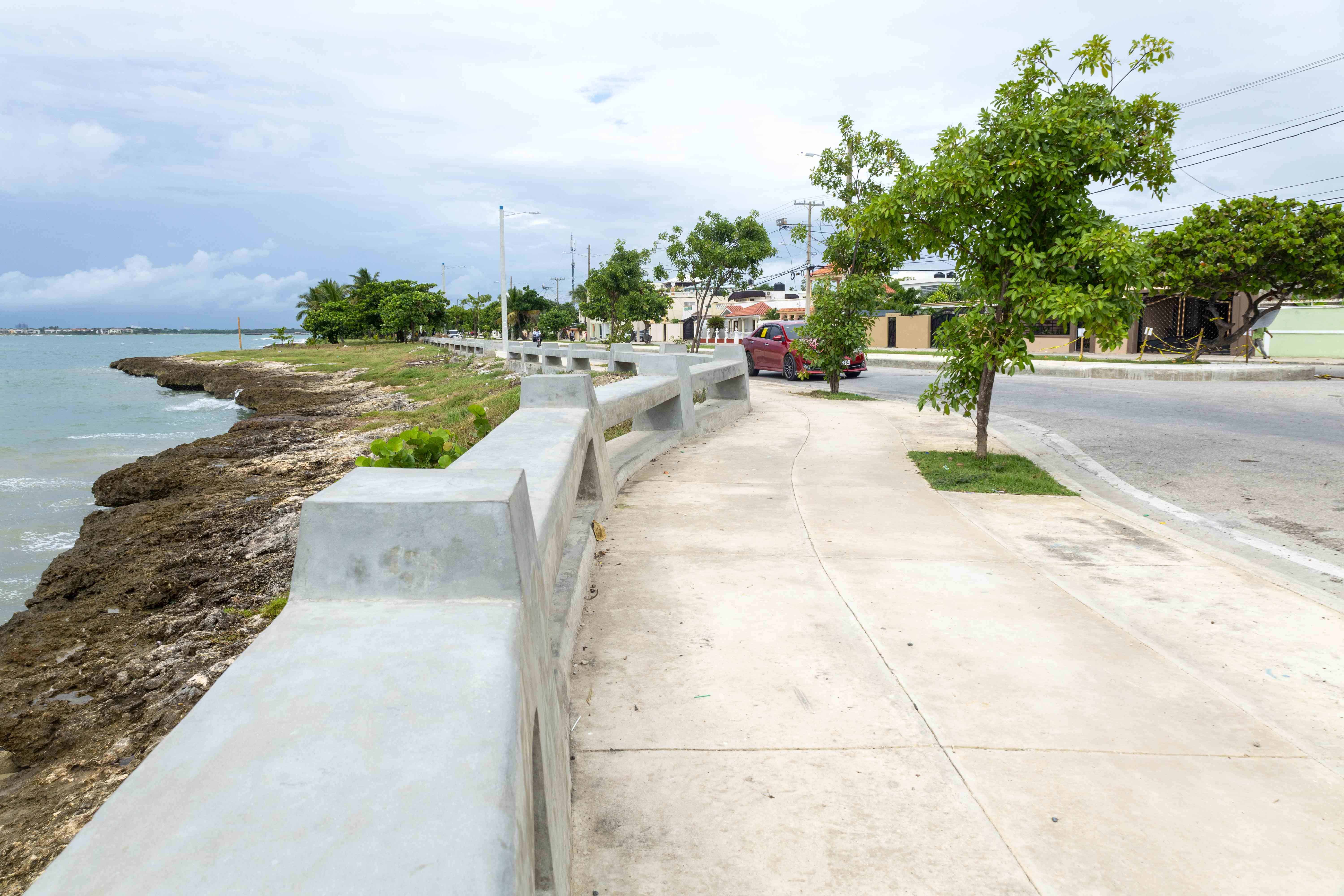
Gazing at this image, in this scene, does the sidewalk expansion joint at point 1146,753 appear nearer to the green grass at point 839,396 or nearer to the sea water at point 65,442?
the sea water at point 65,442

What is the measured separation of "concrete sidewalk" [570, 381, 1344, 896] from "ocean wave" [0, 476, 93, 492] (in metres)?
15.2

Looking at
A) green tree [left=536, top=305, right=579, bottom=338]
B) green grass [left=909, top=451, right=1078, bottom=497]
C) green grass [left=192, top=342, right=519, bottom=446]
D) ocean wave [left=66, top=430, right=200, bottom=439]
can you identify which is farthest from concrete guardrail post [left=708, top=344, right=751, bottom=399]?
green tree [left=536, top=305, right=579, bottom=338]

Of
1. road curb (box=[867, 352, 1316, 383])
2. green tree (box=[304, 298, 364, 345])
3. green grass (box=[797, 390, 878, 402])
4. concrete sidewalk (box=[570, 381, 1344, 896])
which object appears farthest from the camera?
green tree (box=[304, 298, 364, 345])

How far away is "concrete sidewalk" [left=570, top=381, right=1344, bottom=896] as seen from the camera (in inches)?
106

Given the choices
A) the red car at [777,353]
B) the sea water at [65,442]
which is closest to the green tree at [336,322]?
the sea water at [65,442]

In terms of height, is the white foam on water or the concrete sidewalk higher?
the concrete sidewalk

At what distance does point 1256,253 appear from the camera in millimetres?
27844

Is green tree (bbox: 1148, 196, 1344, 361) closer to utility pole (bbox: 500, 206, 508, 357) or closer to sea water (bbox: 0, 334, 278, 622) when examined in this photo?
utility pole (bbox: 500, 206, 508, 357)

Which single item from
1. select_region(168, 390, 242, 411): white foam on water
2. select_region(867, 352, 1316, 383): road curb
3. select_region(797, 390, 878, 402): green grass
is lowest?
select_region(168, 390, 242, 411): white foam on water

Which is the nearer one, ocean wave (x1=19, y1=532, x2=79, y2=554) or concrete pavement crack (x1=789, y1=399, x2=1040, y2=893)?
concrete pavement crack (x1=789, y1=399, x2=1040, y2=893)

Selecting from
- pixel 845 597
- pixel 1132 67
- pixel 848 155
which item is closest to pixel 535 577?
pixel 845 597

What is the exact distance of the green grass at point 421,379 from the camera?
1753 cm

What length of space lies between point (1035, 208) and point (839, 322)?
28.4ft

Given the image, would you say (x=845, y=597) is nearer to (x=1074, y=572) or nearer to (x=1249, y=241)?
(x=1074, y=572)
